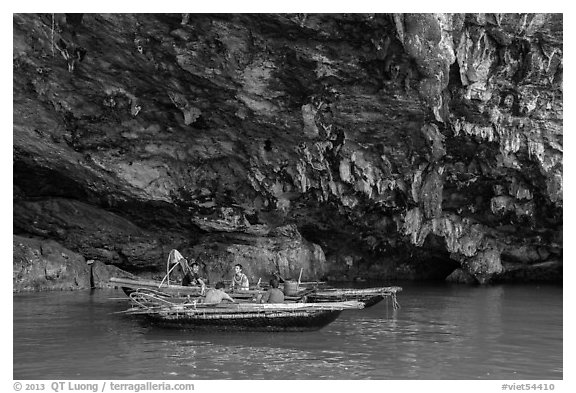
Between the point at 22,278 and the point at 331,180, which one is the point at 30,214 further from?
the point at 331,180

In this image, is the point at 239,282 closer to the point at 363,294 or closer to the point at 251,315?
the point at 363,294

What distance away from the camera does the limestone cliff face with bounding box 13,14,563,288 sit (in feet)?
64.5

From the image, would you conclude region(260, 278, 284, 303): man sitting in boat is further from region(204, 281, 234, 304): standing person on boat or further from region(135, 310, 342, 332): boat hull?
region(135, 310, 342, 332): boat hull

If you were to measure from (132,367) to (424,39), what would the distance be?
1299 centimetres

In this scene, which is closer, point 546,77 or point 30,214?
point 546,77

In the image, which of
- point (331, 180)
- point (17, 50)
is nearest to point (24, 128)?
point (17, 50)

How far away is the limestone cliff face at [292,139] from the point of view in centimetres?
1966

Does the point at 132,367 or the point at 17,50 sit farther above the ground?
the point at 17,50

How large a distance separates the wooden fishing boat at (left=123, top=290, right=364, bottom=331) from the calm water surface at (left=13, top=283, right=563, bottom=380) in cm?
25

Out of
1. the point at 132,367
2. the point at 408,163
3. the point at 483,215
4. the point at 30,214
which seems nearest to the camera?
the point at 132,367

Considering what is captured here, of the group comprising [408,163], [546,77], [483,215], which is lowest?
[483,215]

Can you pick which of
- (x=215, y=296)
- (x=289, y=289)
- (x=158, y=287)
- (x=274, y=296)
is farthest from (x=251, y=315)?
(x=158, y=287)
